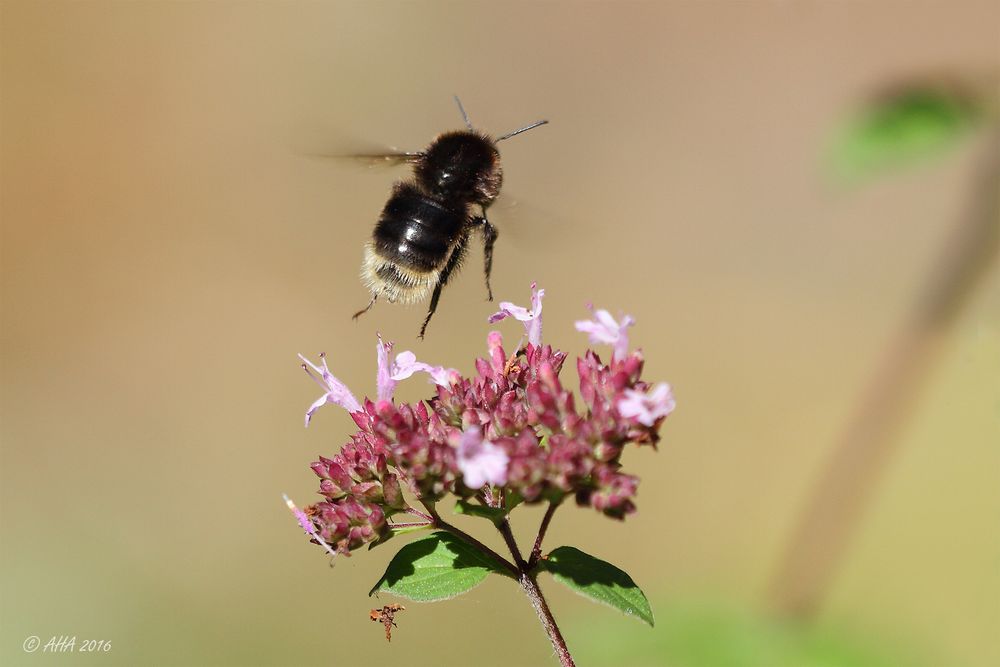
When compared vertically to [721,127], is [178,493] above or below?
below

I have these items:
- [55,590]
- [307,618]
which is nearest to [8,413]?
[55,590]

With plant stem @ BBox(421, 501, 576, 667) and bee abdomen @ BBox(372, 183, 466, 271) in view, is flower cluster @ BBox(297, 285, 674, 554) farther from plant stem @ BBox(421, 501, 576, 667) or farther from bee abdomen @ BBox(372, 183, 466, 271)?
bee abdomen @ BBox(372, 183, 466, 271)

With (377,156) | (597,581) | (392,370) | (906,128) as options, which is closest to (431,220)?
(377,156)

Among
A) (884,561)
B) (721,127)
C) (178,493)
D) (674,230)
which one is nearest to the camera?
(884,561)

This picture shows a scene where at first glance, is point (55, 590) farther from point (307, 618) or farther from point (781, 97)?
A: point (781, 97)

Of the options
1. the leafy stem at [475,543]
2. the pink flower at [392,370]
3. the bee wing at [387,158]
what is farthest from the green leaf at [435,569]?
the bee wing at [387,158]

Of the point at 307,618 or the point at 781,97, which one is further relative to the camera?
the point at 781,97

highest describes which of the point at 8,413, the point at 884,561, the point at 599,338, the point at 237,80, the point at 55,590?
the point at 237,80

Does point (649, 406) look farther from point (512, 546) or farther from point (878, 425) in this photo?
point (878, 425)
